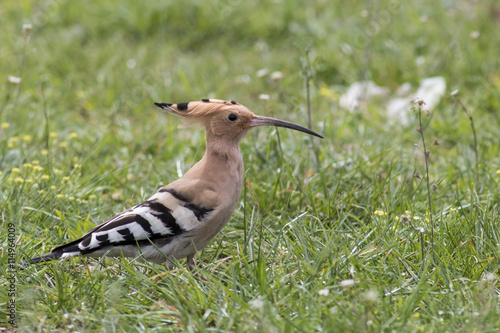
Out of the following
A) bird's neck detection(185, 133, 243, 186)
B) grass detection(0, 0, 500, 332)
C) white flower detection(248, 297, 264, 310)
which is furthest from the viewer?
bird's neck detection(185, 133, 243, 186)

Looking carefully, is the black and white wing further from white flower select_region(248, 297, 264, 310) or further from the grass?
white flower select_region(248, 297, 264, 310)

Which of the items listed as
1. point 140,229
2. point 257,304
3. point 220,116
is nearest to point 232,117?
point 220,116

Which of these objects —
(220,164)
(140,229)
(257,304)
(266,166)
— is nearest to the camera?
(257,304)

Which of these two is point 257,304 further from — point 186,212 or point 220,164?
point 220,164

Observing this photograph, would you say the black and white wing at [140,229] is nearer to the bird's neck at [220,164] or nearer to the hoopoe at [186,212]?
the hoopoe at [186,212]

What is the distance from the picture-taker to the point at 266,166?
3984 millimetres

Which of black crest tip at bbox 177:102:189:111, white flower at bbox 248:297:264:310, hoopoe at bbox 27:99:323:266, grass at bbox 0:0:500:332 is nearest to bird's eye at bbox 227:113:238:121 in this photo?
hoopoe at bbox 27:99:323:266

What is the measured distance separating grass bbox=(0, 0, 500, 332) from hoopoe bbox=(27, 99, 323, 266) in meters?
0.09

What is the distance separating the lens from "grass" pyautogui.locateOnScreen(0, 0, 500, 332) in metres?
2.64

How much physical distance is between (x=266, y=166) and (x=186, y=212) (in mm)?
1093

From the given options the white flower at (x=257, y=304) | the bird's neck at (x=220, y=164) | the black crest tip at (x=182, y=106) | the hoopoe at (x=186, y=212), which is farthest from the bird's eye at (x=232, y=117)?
the white flower at (x=257, y=304)

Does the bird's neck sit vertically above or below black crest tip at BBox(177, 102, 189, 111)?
below

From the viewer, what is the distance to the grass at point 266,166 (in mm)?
2643

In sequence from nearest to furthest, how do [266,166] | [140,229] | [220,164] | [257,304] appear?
[257,304], [140,229], [220,164], [266,166]
